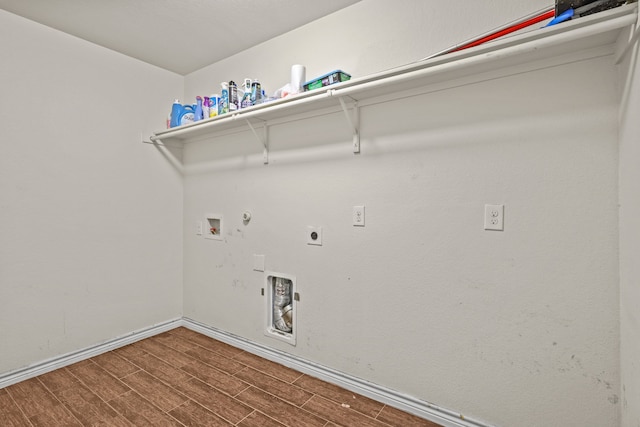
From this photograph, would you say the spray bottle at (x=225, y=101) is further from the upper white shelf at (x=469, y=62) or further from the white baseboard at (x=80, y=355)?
the white baseboard at (x=80, y=355)

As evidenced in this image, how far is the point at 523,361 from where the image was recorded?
1.33 m

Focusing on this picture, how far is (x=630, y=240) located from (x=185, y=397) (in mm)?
2204

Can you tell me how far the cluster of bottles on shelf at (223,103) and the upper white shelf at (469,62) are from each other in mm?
115

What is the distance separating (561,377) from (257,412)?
4.74 feet

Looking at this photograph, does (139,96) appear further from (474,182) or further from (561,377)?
(561,377)

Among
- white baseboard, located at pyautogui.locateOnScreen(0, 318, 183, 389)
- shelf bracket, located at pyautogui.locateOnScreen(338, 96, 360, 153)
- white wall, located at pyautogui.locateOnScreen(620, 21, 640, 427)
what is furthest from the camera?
white baseboard, located at pyautogui.locateOnScreen(0, 318, 183, 389)

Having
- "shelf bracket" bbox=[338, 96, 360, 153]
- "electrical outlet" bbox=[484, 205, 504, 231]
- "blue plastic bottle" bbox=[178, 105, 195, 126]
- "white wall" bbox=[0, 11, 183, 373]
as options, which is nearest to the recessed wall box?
"white wall" bbox=[0, 11, 183, 373]

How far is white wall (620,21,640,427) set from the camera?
960 millimetres

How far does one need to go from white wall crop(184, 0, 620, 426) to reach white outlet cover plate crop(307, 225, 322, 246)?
0.05m

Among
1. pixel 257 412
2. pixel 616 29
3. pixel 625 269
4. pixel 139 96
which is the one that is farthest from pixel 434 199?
pixel 139 96

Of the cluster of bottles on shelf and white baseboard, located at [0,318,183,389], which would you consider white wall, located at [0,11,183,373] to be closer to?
white baseboard, located at [0,318,183,389]

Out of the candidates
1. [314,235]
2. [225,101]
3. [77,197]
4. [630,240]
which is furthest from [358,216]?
[77,197]

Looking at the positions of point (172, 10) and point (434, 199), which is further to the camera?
point (172, 10)

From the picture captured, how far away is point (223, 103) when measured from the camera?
2.16 m
